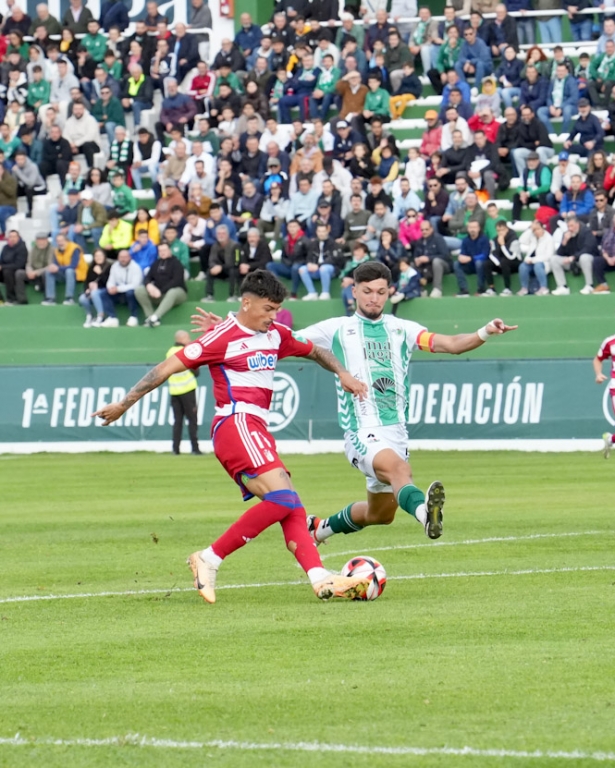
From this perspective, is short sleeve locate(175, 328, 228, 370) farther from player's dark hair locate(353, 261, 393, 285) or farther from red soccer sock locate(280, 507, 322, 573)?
player's dark hair locate(353, 261, 393, 285)

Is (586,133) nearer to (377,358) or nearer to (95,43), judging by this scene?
(95,43)

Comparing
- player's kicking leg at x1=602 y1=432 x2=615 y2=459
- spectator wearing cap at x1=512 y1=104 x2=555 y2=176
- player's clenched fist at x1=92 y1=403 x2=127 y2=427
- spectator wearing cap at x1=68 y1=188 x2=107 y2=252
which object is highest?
player's clenched fist at x1=92 y1=403 x2=127 y2=427

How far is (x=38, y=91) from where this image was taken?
35.8 meters

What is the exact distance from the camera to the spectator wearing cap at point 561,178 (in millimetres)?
29281

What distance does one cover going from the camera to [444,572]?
1106 cm

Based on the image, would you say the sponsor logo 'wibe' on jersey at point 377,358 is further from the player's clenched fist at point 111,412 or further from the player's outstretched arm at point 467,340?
the player's clenched fist at point 111,412

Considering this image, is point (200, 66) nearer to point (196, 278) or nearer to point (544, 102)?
point (196, 278)

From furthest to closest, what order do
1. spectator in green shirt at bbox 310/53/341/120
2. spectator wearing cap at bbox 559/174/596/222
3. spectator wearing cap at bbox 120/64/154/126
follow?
spectator wearing cap at bbox 120/64/154/126, spectator in green shirt at bbox 310/53/341/120, spectator wearing cap at bbox 559/174/596/222

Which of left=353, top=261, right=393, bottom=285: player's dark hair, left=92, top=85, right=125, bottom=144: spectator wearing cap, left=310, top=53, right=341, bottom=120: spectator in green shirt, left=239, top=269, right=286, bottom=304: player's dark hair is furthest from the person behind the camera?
left=92, top=85, right=125, bottom=144: spectator wearing cap

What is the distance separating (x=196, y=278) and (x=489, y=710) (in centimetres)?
2616

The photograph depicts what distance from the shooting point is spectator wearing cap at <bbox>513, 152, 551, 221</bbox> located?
2975 cm


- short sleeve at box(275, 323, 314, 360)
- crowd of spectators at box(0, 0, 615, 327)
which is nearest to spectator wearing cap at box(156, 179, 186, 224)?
crowd of spectators at box(0, 0, 615, 327)

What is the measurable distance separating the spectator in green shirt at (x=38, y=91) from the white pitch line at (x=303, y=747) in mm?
31585

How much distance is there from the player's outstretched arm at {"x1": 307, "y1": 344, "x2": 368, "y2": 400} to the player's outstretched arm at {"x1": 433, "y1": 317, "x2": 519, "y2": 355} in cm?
65
